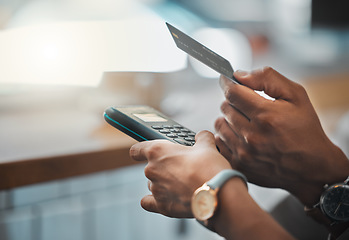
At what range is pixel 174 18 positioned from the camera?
135 cm

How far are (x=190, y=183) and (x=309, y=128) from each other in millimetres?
148

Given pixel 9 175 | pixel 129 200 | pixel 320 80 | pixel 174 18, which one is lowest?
pixel 129 200

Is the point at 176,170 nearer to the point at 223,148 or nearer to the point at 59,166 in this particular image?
the point at 223,148

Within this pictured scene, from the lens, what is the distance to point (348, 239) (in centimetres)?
36

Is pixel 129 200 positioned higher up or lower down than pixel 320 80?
lower down

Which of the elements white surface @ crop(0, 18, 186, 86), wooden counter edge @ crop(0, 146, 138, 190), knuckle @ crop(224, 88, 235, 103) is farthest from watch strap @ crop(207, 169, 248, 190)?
white surface @ crop(0, 18, 186, 86)

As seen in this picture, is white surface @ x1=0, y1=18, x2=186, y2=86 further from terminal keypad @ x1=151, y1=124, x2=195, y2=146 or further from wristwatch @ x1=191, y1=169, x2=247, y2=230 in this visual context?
wristwatch @ x1=191, y1=169, x2=247, y2=230

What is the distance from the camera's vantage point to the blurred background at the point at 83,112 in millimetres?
579

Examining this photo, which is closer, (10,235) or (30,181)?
(30,181)

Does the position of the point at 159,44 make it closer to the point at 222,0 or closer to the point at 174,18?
the point at 174,18

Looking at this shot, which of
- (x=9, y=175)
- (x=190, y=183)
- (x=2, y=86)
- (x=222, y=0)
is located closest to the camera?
(x=190, y=183)

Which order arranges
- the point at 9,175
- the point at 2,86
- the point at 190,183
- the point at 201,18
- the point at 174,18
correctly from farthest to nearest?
the point at 201,18 → the point at 174,18 → the point at 2,86 → the point at 9,175 → the point at 190,183

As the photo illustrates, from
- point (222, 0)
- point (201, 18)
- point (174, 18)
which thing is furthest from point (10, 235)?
point (222, 0)

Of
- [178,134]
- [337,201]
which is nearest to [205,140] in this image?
[178,134]
